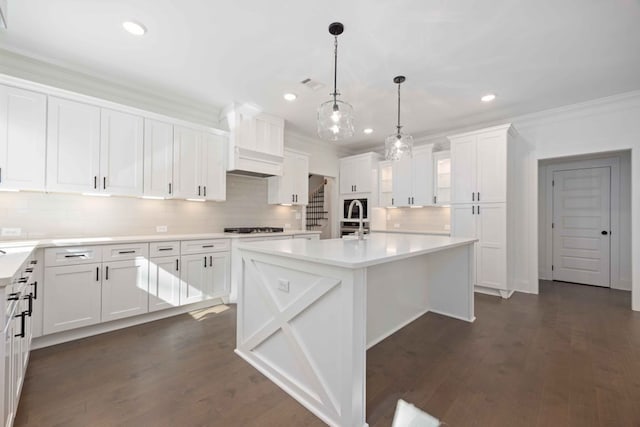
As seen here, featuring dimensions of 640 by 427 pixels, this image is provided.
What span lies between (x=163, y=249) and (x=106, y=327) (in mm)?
913

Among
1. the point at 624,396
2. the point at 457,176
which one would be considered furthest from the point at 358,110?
the point at 624,396

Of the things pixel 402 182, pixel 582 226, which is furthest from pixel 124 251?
pixel 582 226

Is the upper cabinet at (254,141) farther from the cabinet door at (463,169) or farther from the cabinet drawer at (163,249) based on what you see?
the cabinet door at (463,169)

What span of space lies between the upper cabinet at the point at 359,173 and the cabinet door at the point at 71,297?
14.9 feet

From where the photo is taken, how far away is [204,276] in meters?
3.50

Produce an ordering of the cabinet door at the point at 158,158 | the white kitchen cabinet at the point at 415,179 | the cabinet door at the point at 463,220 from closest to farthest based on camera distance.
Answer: the cabinet door at the point at 158,158 → the cabinet door at the point at 463,220 → the white kitchen cabinet at the point at 415,179

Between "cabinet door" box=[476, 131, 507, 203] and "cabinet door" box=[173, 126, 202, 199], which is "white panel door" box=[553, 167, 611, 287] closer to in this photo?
"cabinet door" box=[476, 131, 507, 203]

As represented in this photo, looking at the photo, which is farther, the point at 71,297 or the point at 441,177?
the point at 441,177

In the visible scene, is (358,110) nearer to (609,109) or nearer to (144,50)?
(144,50)

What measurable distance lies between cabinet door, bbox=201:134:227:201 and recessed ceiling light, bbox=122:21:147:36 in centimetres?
146

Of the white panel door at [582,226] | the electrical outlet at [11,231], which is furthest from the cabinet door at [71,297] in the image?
the white panel door at [582,226]

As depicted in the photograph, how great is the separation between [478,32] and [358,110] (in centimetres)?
196

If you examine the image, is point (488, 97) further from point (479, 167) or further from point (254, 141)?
point (254, 141)

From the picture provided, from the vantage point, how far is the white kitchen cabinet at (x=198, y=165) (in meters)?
3.60
